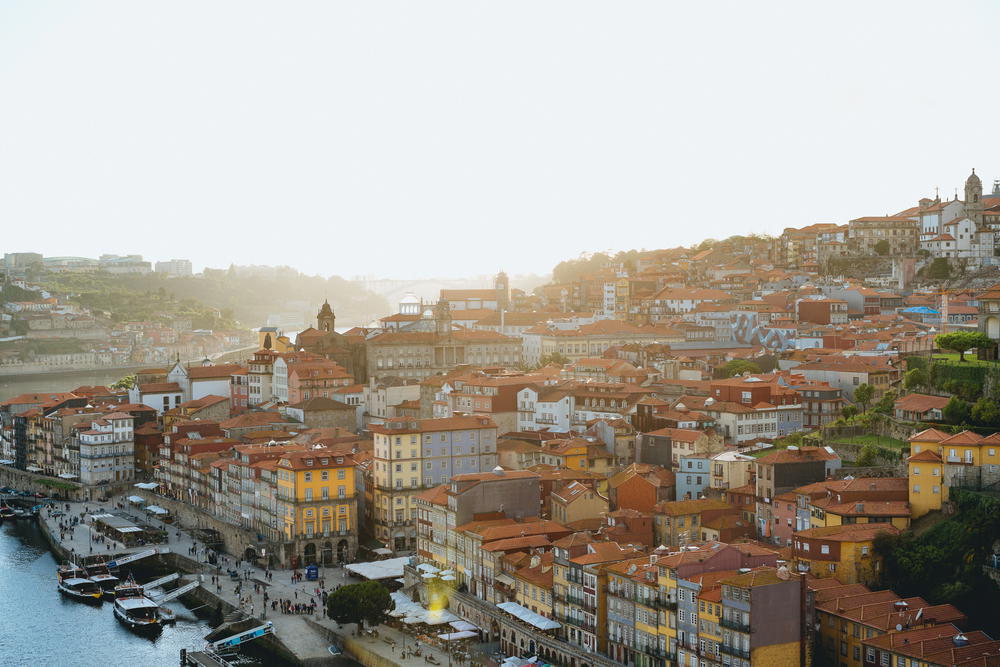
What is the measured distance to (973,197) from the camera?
6975cm

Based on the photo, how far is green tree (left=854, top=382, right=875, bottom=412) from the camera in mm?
39531

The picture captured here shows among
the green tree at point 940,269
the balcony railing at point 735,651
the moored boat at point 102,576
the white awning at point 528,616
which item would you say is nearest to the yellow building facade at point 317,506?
the moored boat at point 102,576

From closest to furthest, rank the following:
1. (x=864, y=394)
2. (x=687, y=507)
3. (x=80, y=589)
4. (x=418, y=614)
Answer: (x=418, y=614)
(x=687, y=507)
(x=80, y=589)
(x=864, y=394)

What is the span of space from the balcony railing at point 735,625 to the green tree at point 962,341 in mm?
16900

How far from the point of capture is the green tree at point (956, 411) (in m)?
32.7

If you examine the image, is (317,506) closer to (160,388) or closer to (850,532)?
(850,532)

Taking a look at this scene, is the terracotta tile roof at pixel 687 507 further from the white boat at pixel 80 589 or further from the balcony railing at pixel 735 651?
the white boat at pixel 80 589

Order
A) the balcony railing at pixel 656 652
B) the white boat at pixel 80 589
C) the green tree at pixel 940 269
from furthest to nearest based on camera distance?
1. the green tree at pixel 940 269
2. the white boat at pixel 80 589
3. the balcony railing at pixel 656 652

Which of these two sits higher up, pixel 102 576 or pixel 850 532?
pixel 850 532

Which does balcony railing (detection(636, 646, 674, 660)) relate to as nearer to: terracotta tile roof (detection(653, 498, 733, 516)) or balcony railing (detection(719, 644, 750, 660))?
balcony railing (detection(719, 644, 750, 660))

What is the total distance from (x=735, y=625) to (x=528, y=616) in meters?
6.46

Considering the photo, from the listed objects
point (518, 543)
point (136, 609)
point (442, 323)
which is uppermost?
point (442, 323)

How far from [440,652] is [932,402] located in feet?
55.5

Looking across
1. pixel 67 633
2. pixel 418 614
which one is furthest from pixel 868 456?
pixel 67 633
